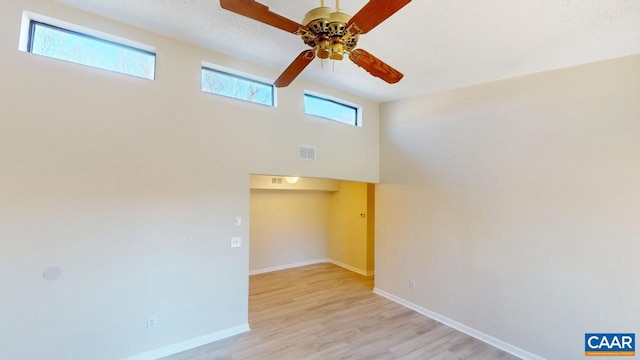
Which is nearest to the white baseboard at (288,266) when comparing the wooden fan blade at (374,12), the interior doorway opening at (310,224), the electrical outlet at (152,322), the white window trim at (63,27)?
the interior doorway opening at (310,224)

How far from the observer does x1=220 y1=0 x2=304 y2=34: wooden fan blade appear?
1.39 m

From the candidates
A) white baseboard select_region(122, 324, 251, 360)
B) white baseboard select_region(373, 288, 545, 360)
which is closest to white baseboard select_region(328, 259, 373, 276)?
white baseboard select_region(373, 288, 545, 360)

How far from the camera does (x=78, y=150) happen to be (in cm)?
246

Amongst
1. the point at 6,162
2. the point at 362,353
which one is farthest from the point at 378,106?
the point at 6,162

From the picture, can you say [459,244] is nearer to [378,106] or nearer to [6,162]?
[378,106]

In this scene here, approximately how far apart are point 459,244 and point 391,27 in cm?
290

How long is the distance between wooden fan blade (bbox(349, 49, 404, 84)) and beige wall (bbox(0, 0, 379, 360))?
186 centimetres

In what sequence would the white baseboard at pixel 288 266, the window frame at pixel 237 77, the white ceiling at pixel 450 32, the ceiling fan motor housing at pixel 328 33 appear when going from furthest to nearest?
the white baseboard at pixel 288 266 → the window frame at pixel 237 77 → the white ceiling at pixel 450 32 → the ceiling fan motor housing at pixel 328 33

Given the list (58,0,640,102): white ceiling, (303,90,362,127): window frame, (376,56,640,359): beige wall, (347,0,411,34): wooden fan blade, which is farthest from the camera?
(303,90,362,127): window frame

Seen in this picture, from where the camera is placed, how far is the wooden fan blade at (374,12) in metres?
1.37

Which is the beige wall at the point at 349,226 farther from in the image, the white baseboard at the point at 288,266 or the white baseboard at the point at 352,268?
the white baseboard at the point at 288,266

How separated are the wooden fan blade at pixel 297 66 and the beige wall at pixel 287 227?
3965 millimetres

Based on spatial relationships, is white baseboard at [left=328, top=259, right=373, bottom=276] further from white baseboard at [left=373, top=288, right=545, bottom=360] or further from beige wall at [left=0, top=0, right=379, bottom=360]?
beige wall at [left=0, top=0, right=379, bottom=360]

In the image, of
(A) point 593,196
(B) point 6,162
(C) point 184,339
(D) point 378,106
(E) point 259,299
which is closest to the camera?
(B) point 6,162
